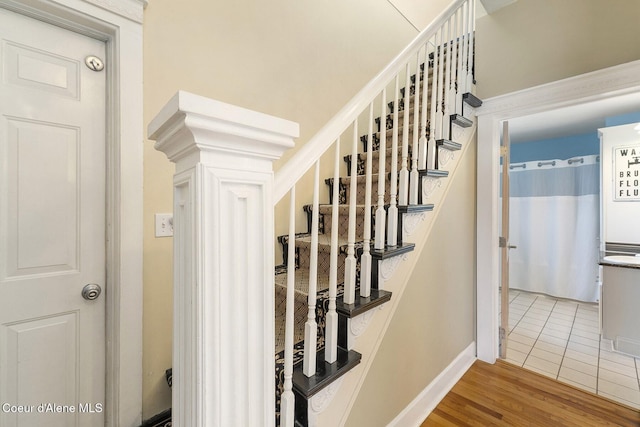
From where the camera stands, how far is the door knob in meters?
1.10

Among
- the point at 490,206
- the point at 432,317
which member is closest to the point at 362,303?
the point at 432,317

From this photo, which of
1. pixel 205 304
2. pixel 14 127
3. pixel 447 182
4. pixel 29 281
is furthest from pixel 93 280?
pixel 447 182

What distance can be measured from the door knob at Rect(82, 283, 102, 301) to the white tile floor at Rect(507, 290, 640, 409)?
3039mm

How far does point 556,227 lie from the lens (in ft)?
12.9

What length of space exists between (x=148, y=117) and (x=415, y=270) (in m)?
1.57

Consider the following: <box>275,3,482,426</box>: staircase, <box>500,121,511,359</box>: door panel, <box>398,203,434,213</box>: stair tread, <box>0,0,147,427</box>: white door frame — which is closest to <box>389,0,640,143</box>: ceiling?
<box>500,121,511,359</box>: door panel

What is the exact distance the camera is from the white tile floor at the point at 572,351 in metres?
2.01

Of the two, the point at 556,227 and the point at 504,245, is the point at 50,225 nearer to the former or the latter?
the point at 504,245

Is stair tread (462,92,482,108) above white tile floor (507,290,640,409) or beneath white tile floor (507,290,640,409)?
above

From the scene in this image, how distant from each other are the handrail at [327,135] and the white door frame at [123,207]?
2.58 ft

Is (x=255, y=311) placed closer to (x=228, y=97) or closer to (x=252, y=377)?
(x=252, y=377)

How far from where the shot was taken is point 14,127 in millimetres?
980

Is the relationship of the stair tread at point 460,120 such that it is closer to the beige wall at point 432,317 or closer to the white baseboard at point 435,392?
the beige wall at point 432,317

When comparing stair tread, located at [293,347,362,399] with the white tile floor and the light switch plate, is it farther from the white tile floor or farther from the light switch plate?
the white tile floor
